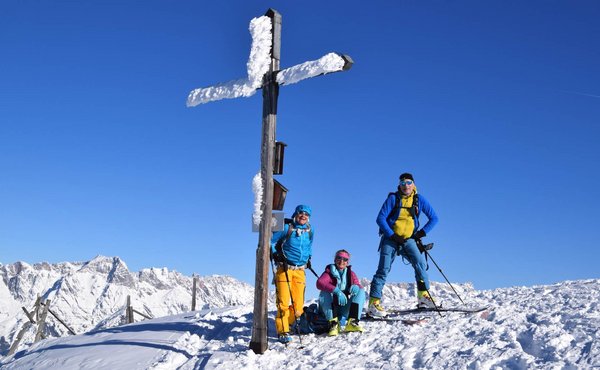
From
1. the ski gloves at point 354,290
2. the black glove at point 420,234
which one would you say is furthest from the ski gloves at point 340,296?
the black glove at point 420,234

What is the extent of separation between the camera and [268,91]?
8.67 m

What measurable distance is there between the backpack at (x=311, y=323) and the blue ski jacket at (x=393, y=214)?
164 cm

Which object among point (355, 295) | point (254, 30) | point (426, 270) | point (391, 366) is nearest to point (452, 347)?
point (391, 366)

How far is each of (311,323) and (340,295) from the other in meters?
0.76

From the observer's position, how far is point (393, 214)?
9.13 metres

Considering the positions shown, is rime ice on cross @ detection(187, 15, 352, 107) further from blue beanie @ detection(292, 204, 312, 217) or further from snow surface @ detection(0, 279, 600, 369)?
snow surface @ detection(0, 279, 600, 369)

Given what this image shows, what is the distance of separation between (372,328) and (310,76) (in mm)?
3742

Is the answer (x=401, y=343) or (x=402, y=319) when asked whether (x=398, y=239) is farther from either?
(x=401, y=343)

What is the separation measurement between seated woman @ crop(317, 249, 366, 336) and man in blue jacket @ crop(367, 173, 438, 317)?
616mm

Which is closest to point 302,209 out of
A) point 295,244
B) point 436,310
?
point 295,244

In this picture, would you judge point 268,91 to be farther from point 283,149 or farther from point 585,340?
point 585,340

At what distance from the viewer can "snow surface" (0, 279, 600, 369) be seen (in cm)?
613

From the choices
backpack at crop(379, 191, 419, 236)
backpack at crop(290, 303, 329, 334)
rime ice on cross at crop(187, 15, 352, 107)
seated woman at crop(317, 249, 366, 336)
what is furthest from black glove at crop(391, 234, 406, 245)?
rime ice on cross at crop(187, 15, 352, 107)

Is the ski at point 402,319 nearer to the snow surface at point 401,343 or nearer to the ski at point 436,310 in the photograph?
the snow surface at point 401,343
